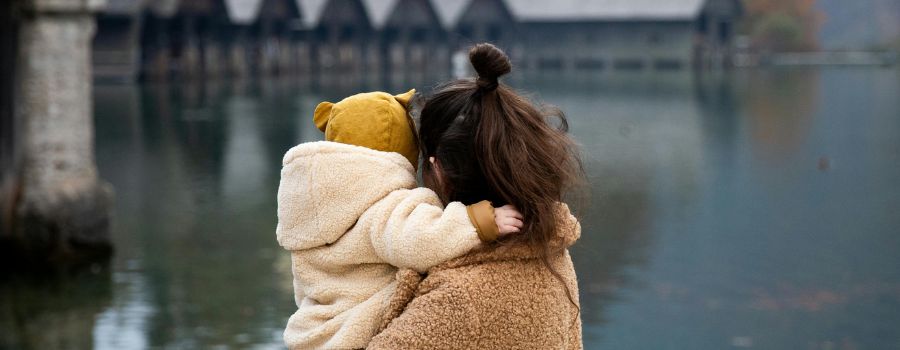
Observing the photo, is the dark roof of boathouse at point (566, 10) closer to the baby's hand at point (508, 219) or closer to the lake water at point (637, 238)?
the lake water at point (637, 238)

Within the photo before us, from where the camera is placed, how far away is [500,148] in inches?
66.0

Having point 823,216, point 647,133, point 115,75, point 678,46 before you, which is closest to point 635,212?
point 823,216

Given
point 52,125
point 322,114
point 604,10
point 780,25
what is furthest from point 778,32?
point 322,114

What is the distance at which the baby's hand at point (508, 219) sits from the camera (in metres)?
1.66

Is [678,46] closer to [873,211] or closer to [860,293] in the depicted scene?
[873,211]

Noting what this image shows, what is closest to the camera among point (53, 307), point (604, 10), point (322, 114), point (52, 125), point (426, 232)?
point (426, 232)

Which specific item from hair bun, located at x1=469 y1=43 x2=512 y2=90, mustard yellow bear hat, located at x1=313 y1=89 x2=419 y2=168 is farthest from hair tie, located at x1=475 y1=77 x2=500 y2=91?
mustard yellow bear hat, located at x1=313 y1=89 x2=419 y2=168

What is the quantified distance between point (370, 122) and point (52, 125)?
7.72m

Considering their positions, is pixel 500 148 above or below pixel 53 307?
above

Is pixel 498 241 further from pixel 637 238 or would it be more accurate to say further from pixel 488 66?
pixel 637 238

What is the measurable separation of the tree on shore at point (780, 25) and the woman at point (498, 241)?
64.6m

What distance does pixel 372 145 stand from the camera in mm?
1742

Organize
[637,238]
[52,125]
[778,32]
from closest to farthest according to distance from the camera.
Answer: [52,125], [637,238], [778,32]

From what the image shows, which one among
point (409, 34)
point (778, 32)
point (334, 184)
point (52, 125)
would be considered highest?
point (334, 184)
